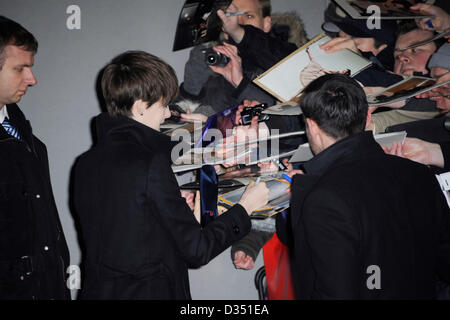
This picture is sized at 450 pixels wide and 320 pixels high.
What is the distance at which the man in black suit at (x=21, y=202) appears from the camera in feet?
4.39

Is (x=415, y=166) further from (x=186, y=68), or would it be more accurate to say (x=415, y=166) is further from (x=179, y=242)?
(x=186, y=68)

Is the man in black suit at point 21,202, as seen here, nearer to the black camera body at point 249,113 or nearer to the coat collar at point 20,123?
the coat collar at point 20,123

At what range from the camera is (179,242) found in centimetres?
115

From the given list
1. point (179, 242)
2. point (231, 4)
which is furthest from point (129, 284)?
point (231, 4)

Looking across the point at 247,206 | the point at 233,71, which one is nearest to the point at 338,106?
the point at 247,206

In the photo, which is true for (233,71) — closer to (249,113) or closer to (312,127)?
(249,113)

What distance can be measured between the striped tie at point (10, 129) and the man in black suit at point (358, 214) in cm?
111

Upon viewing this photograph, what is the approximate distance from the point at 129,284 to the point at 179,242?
0.21m

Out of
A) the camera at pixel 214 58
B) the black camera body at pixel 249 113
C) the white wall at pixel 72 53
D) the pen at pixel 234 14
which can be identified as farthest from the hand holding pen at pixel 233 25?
the black camera body at pixel 249 113

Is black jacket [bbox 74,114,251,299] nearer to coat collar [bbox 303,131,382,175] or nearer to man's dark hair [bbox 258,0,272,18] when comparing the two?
coat collar [bbox 303,131,382,175]

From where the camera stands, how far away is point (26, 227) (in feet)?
4.55

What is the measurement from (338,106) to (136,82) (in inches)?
25.8

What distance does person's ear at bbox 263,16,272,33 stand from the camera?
2.25m

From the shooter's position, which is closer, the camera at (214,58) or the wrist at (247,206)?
the wrist at (247,206)
